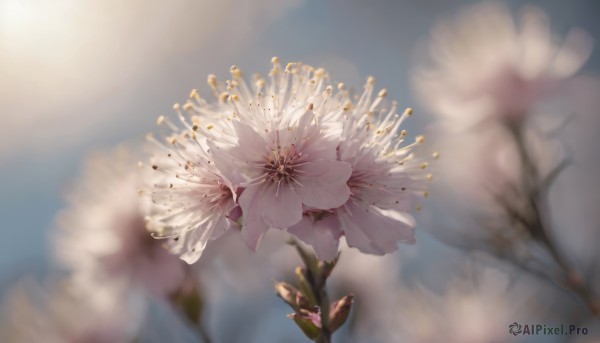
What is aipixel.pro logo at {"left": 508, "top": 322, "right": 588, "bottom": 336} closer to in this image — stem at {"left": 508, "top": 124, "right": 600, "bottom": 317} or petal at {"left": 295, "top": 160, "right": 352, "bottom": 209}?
stem at {"left": 508, "top": 124, "right": 600, "bottom": 317}

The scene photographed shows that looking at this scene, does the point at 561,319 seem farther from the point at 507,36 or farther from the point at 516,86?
the point at 507,36

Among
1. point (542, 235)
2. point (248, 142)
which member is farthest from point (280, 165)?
point (542, 235)

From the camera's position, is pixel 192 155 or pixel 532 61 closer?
pixel 192 155

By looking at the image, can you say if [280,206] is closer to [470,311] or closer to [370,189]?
[370,189]

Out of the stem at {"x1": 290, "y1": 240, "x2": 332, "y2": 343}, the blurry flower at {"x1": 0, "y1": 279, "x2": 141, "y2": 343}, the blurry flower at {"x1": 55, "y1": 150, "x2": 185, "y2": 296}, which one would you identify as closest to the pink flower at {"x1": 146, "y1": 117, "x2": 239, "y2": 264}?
the stem at {"x1": 290, "y1": 240, "x2": 332, "y2": 343}

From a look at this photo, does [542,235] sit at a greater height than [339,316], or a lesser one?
lesser

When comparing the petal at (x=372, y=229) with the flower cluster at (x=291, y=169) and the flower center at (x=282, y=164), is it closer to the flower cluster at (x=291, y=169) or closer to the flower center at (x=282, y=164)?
the flower cluster at (x=291, y=169)

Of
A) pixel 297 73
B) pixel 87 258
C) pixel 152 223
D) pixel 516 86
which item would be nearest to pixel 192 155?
pixel 152 223

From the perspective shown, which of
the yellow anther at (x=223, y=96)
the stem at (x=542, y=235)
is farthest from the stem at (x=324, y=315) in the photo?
the stem at (x=542, y=235)
